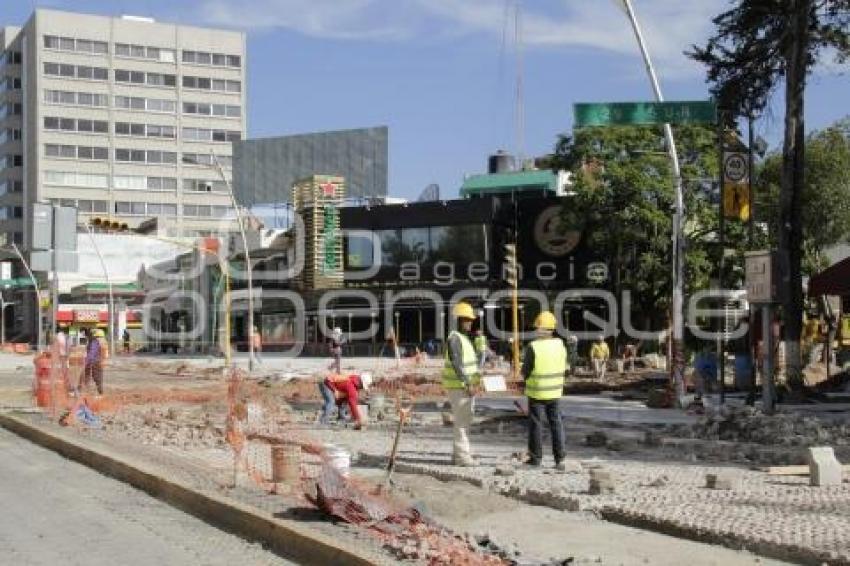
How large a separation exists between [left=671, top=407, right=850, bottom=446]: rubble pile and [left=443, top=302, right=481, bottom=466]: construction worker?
435 cm

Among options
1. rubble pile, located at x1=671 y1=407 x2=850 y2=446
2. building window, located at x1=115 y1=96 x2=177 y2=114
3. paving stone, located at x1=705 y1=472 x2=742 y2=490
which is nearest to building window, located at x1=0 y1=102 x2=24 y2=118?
building window, located at x1=115 y1=96 x2=177 y2=114

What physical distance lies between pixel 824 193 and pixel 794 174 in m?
22.7

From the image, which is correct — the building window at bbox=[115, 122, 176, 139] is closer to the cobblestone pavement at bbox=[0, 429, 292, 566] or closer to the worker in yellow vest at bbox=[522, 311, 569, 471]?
the cobblestone pavement at bbox=[0, 429, 292, 566]

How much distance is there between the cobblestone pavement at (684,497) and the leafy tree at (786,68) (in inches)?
457

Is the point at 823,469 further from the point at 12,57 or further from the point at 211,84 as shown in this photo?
the point at 12,57

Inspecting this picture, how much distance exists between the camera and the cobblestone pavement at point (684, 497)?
7.46 metres

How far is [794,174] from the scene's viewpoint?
23359 millimetres

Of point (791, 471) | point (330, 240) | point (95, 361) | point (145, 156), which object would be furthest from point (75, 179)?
point (791, 471)

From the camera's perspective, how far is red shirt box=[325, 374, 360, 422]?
17.0 metres

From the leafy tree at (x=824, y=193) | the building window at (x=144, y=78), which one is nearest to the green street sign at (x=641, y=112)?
the leafy tree at (x=824, y=193)

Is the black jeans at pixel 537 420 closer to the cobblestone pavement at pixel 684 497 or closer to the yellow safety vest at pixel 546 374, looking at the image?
the yellow safety vest at pixel 546 374

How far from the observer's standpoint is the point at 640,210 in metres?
46.7

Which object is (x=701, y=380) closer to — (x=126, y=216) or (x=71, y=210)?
(x=71, y=210)

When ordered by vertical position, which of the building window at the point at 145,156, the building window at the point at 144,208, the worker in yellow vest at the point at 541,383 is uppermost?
the building window at the point at 145,156
